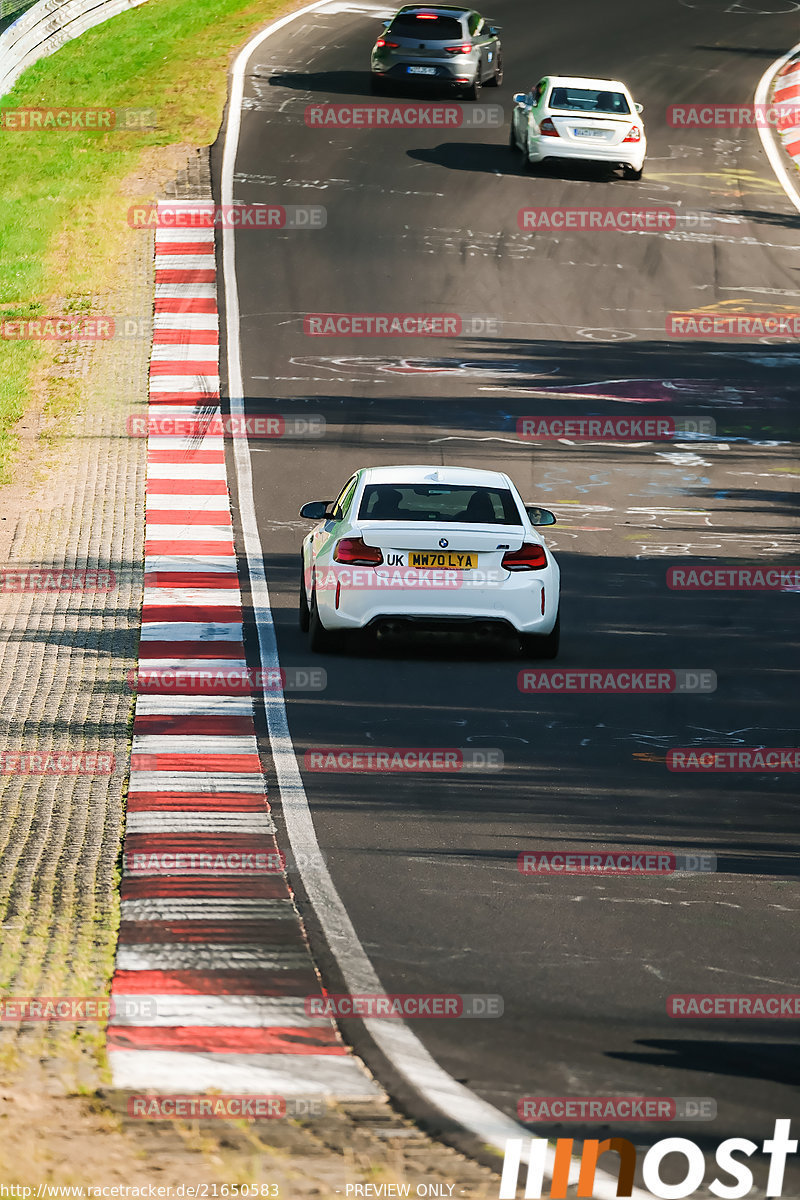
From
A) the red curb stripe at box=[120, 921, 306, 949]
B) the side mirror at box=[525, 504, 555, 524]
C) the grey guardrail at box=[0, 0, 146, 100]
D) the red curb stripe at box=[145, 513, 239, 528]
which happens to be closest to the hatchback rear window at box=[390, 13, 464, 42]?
the grey guardrail at box=[0, 0, 146, 100]

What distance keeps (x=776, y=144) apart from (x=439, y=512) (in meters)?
26.7

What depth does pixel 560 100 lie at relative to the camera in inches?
1276

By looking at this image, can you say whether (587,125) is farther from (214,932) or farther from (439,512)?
(214,932)

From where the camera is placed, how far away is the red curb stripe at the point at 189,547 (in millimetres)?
17297

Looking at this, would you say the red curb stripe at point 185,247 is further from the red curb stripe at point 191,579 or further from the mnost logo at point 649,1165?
the mnost logo at point 649,1165

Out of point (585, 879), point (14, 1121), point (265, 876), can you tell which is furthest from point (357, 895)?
point (14, 1121)

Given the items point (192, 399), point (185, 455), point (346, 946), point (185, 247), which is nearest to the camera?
point (346, 946)

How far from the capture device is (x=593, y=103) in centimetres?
3234

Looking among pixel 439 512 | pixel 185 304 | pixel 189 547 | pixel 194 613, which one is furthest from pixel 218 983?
pixel 185 304

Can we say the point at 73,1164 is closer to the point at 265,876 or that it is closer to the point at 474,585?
the point at 265,876

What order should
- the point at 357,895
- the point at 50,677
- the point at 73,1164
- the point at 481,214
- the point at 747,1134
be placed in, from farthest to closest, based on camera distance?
the point at 481,214, the point at 50,677, the point at 357,895, the point at 747,1134, the point at 73,1164

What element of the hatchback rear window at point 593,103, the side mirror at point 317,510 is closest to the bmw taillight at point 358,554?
the side mirror at point 317,510

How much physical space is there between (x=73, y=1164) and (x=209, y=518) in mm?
13405

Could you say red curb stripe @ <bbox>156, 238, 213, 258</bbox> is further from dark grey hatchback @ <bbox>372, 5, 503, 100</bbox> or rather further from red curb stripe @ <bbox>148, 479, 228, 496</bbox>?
red curb stripe @ <bbox>148, 479, 228, 496</bbox>
